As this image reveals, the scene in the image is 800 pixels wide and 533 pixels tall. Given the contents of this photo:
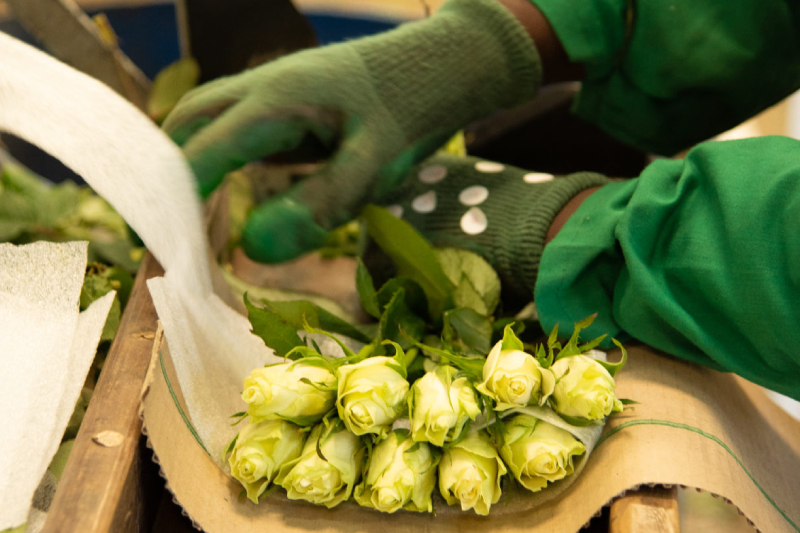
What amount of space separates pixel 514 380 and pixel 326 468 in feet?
0.37

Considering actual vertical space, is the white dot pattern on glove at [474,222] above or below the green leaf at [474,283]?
above

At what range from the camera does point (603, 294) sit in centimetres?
39

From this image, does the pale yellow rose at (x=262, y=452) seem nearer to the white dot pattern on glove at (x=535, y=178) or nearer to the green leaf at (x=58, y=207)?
the white dot pattern on glove at (x=535, y=178)

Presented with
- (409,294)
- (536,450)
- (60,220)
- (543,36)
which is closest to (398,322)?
→ (409,294)

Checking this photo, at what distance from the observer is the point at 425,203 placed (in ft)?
1.66

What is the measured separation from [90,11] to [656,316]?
987 mm

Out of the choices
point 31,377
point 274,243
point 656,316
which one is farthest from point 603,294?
point 31,377

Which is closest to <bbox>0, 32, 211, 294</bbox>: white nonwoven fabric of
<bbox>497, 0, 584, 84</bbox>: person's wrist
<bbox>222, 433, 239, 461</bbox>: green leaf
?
<bbox>222, 433, 239, 461</bbox>: green leaf

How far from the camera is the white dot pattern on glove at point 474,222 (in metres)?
0.46

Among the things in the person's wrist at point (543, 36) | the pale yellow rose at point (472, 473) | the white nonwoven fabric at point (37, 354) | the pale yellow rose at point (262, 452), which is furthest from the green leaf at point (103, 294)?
the person's wrist at point (543, 36)

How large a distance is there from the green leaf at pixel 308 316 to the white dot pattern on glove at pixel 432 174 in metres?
0.18

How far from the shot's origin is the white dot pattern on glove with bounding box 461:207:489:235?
46 cm

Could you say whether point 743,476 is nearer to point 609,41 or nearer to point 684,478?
point 684,478

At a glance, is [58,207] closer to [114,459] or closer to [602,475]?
[114,459]
